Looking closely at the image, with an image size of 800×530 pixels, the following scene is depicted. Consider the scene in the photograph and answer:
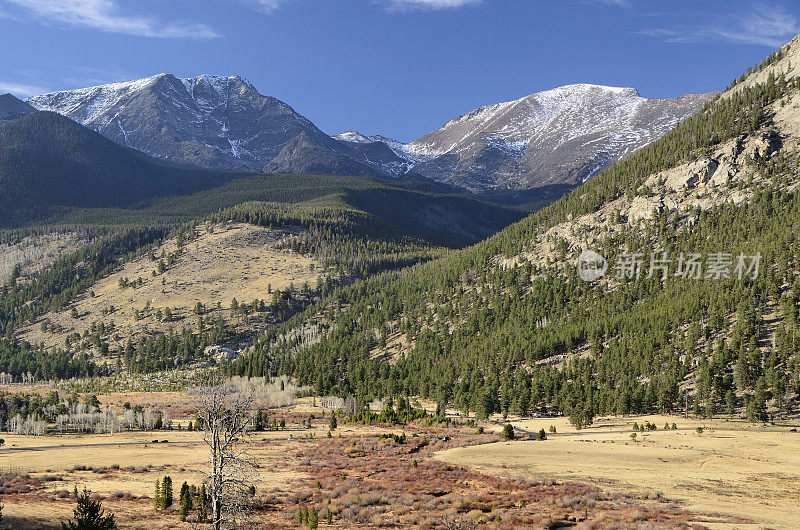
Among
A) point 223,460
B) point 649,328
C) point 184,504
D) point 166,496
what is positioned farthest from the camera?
point 649,328

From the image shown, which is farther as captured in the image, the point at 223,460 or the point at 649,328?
the point at 649,328

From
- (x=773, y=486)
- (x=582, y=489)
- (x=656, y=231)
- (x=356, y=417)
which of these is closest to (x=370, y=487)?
(x=582, y=489)

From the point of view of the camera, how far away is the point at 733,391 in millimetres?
97625

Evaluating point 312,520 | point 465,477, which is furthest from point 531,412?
point 312,520

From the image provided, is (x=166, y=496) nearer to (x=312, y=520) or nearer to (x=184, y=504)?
(x=184, y=504)

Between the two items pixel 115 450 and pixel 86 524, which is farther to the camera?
pixel 115 450

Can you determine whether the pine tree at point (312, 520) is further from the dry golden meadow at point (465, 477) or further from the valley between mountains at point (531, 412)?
the dry golden meadow at point (465, 477)

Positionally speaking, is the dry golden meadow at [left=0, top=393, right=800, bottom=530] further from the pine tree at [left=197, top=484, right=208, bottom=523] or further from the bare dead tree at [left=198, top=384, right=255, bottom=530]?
the bare dead tree at [left=198, top=384, right=255, bottom=530]

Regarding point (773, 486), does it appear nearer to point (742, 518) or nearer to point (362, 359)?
point (742, 518)

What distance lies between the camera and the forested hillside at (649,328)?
106 m

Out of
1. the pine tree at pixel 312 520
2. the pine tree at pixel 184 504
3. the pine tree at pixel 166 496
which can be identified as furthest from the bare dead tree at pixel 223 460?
the pine tree at pixel 166 496

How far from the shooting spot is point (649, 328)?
13200cm

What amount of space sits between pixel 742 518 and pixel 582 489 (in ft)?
43.1

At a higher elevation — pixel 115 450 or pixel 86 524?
pixel 86 524
